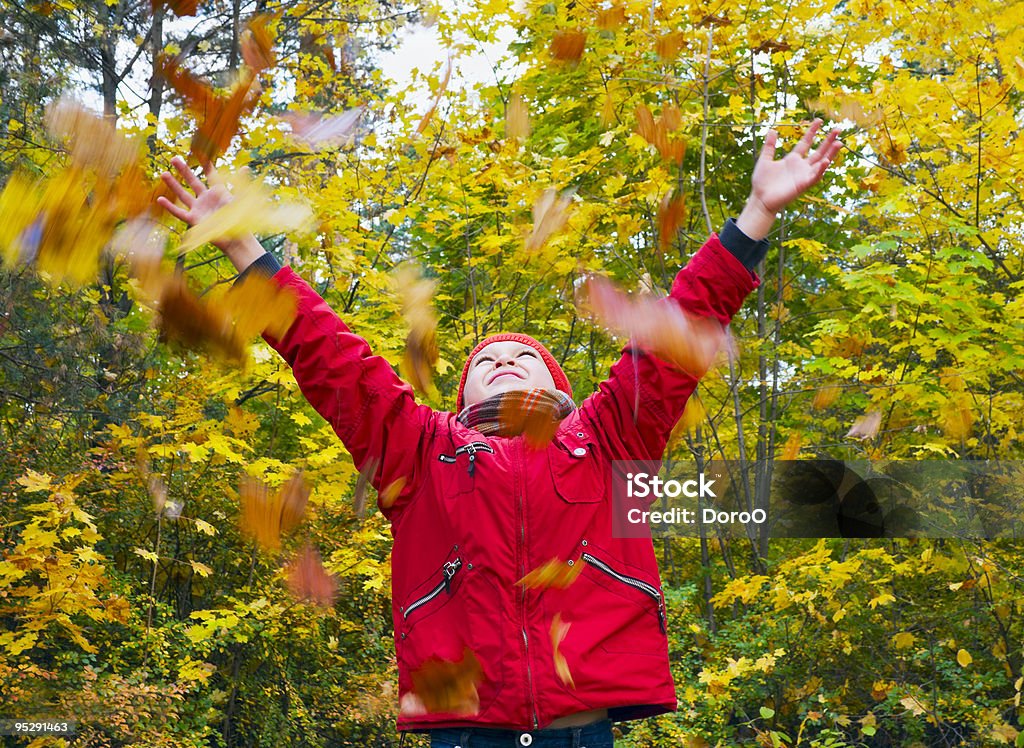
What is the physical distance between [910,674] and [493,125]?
435cm

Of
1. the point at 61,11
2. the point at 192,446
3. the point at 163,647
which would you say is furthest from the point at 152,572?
the point at 61,11

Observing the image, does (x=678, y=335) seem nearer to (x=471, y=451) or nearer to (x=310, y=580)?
(x=471, y=451)

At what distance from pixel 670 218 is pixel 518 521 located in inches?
171

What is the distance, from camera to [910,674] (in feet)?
19.3

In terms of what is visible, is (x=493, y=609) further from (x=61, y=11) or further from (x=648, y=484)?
(x=61, y=11)

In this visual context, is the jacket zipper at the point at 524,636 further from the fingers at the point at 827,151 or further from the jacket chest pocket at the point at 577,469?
the fingers at the point at 827,151

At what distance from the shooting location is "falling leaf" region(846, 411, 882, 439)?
5738mm

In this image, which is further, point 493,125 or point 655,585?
point 493,125

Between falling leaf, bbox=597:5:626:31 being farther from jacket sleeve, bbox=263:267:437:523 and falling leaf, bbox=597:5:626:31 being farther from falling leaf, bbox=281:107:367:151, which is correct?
jacket sleeve, bbox=263:267:437:523

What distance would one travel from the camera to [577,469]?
7.15 feet

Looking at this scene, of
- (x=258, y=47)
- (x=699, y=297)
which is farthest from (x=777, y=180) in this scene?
(x=258, y=47)

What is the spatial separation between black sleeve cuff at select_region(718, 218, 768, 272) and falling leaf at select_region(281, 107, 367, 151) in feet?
13.5

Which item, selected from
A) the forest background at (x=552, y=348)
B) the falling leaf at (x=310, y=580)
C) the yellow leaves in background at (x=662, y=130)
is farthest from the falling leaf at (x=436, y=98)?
the falling leaf at (x=310, y=580)

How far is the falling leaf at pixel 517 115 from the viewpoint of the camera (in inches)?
261
